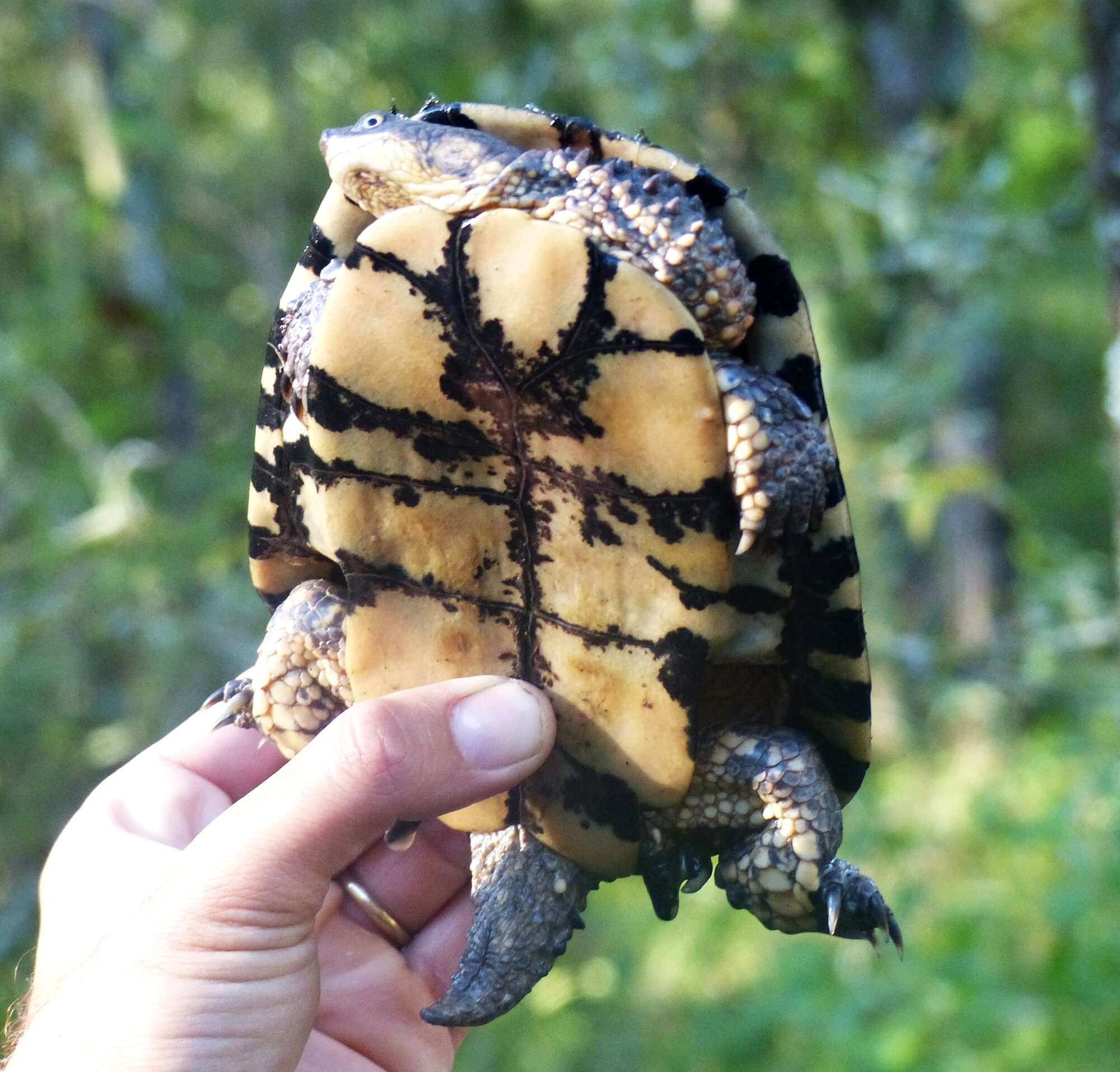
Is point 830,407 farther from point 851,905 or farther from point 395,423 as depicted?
point 395,423

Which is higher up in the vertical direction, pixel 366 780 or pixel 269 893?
pixel 366 780

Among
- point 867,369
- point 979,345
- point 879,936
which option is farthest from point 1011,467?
point 879,936

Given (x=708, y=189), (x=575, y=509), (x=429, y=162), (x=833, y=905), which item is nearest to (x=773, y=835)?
(x=833, y=905)

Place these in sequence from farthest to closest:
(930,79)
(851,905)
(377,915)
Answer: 1. (930,79)
2. (377,915)
3. (851,905)

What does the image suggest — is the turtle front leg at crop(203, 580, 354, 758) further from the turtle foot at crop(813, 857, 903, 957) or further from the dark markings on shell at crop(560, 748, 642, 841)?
the turtle foot at crop(813, 857, 903, 957)

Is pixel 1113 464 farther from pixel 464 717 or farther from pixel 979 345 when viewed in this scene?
pixel 979 345

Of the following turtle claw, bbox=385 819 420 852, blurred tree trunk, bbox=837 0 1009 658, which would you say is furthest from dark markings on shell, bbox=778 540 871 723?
blurred tree trunk, bbox=837 0 1009 658
